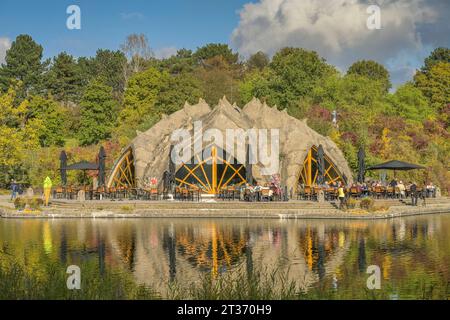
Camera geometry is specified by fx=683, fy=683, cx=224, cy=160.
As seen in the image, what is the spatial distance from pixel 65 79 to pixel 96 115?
18.4 meters

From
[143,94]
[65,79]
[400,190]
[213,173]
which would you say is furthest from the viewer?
[65,79]

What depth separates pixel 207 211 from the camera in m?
33.0

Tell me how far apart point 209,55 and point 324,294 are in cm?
9103

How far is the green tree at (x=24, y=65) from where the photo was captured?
7850 cm

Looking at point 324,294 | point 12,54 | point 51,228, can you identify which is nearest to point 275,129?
point 51,228

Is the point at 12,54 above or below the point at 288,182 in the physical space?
above

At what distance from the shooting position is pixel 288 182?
136 ft

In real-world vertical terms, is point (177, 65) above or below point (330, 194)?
above

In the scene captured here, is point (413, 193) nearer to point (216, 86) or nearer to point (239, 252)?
point (239, 252)

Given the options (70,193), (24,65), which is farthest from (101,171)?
(24,65)

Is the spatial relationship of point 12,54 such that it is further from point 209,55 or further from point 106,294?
point 106,294
